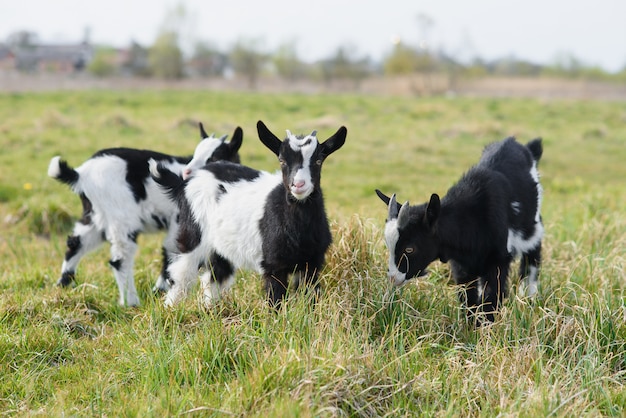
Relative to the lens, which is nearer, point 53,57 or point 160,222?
point 160,222

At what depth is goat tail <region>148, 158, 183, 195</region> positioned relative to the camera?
495cm

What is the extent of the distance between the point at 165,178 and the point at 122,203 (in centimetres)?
53

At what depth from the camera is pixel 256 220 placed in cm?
443

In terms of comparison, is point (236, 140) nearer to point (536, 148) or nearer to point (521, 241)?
point (521, 241)

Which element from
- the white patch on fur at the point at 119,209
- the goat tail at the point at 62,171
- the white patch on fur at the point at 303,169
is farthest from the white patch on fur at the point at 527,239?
the goat tail at the point at 62,171

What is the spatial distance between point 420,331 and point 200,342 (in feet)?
4.30

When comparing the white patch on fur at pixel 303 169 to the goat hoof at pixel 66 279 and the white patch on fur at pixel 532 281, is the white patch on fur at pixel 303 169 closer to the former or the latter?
the white patch on fur at pixel 532 281

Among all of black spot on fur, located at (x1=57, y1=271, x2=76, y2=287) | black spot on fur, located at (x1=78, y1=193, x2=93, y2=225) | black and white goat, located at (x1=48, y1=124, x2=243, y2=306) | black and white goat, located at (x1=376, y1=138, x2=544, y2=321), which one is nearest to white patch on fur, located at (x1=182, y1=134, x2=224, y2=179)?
black and white goat, located at (x1=48, y1=124, x2=243, y2=306)

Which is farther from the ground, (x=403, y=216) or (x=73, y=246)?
(x=403, y=216)

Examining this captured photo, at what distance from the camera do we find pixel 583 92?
39094mm

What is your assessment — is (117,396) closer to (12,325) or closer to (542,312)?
(12,325)

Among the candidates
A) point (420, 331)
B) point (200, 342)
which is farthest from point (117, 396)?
point (420, 331)

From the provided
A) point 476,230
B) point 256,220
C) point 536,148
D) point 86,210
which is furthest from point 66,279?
point 536,148

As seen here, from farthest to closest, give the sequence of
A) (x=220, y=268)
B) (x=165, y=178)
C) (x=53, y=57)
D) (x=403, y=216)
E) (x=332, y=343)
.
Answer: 1. (x=53, y=57)
2. (x=165, y=178)
3. (x=220, y=268)
4. (x=403, y=216)
5. (x=332, y=343)
